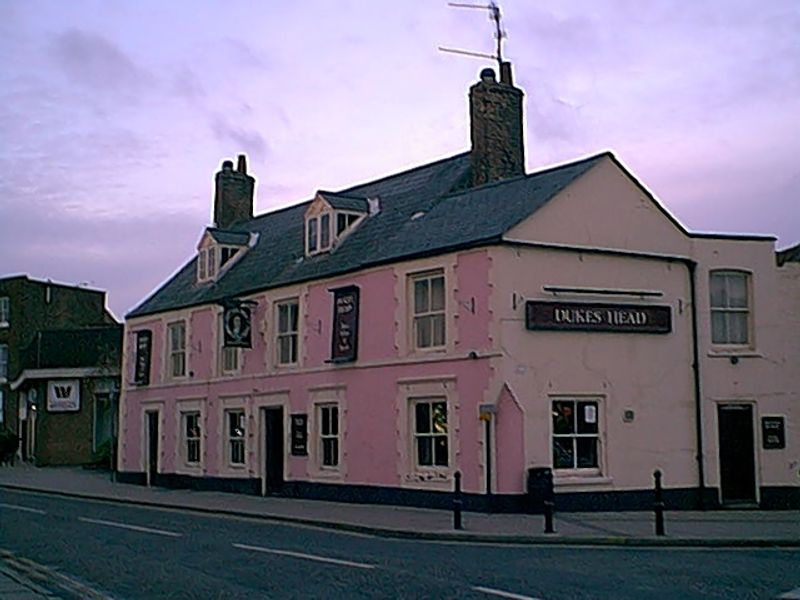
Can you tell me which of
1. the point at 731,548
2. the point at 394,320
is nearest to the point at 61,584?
the point at 731,548

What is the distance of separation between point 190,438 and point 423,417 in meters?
12.8

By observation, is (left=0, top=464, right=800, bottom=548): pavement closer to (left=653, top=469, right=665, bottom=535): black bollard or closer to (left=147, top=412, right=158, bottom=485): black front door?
(left=653, top=469, right=665, bottom=535): black bollard

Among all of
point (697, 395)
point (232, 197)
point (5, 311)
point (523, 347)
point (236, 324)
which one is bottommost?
point (697, 395)

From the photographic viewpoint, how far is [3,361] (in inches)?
2440

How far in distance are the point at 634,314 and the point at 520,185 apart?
163 inches

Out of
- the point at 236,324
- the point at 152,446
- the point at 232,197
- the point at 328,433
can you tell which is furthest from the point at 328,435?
the point at 232,197

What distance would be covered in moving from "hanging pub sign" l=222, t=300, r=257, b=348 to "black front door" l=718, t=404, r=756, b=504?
13.6 m

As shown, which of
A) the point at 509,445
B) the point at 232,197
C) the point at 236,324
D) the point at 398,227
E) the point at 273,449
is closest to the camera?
the point at 509,445

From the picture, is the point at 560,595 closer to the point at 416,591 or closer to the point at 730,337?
the point at 416,591

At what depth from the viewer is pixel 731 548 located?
60.7ft

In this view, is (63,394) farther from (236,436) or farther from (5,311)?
(236,436)

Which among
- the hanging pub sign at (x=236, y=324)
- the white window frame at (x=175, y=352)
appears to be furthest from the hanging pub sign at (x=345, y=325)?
the white window frame at (x=175, y=352)

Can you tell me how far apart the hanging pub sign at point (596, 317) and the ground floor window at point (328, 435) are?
7.09 metres

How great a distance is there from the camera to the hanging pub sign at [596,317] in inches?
962
